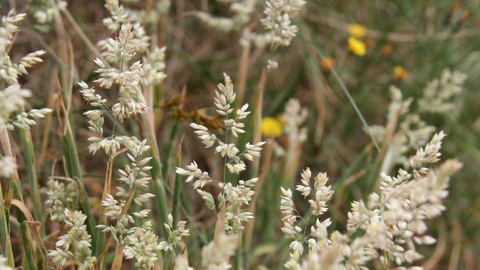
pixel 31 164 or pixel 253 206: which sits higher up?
pixel 31 164

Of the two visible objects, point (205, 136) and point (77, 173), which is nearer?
point (205, 136)

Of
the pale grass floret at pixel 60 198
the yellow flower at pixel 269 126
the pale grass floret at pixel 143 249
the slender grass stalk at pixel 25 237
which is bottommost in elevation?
the yellow flower at pixel 269 126

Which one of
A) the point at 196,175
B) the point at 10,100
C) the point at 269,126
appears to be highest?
the point at 10,100

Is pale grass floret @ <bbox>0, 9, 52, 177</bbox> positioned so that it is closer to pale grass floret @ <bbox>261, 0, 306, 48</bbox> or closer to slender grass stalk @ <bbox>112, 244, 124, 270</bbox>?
slender grass stalk @ <bbox>112, 244, 124, 270</bbox>

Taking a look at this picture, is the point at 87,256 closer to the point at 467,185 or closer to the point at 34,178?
the point at 34,178

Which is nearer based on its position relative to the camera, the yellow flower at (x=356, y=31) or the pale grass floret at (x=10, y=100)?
the pale grass floret at (x=10, y=100)

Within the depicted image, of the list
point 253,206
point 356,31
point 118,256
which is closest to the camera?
point 118,256

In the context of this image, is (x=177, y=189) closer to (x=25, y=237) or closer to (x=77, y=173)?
(x=77, y=173)

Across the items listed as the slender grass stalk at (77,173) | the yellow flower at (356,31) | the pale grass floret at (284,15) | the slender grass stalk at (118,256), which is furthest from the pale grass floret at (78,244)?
the yellow flower at (356,31)

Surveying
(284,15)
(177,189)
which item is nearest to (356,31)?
(284,15)

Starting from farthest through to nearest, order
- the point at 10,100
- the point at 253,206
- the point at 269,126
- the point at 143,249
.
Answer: the point at 269,126
the point at 253,206
the point at 143,249
the point at 10,100

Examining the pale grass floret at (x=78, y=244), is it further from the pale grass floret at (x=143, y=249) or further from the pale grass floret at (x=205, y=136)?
the pale grass floret at (x=205, y=136)
